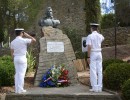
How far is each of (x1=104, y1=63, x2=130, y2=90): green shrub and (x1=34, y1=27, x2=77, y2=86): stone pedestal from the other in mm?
2099

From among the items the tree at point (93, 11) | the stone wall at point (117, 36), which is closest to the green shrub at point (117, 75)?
the tree at point (93, 11)

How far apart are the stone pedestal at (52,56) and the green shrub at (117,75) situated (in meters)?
2.10

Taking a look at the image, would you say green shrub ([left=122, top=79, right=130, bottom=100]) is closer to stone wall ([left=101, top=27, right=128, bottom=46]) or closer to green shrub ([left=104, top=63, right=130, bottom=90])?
green shrub ([left=104, top=63, right=130, bottom=90])

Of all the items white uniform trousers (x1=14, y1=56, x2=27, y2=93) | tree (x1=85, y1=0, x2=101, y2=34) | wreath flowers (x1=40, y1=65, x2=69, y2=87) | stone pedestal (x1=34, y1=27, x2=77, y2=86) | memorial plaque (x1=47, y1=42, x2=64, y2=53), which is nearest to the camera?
white uniform trousers (x1=14, y1=56, x2=27, y2=93)

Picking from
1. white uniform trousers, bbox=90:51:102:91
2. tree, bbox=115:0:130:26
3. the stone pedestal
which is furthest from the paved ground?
tree, bbox=115:0:130:26

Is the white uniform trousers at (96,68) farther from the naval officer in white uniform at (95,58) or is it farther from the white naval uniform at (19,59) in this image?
the white naval uniform at (19,59)

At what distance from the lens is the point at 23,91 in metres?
11.2

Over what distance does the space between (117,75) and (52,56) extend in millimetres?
2773

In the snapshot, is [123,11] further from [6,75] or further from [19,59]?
[19,59]

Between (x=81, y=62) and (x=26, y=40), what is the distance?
675cm

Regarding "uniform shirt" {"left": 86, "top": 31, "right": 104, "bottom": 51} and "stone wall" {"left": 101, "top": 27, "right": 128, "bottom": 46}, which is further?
"stone wall" {"left": 101, "top": 27, "right": 128, "bottom": 46}

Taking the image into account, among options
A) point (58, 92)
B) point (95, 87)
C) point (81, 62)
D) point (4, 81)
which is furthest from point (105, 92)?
point (81, 62)

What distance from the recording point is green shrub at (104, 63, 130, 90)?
1114 centimetres

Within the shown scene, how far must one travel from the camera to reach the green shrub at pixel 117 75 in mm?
11141
